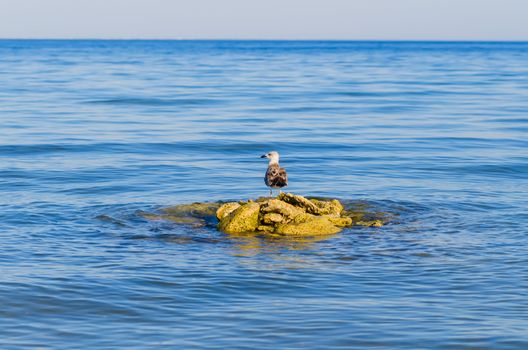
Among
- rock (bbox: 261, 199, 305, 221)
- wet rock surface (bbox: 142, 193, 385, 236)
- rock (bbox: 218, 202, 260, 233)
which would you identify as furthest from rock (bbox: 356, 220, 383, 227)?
rock (bbox: 218, 202, 260, 233)

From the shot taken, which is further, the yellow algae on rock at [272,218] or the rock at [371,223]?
the rock at [371,223]

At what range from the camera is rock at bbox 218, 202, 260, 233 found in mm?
16359

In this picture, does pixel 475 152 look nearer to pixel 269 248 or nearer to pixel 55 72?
pixel 269 248

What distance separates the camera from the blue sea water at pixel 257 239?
11172 millimetres

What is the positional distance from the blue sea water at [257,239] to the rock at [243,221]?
0.37m

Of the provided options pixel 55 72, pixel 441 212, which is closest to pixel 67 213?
pixel 441 212

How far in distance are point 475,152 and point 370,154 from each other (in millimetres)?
3256

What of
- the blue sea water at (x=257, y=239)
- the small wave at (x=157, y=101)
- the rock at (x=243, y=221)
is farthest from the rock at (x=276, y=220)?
the small wave at (x=157, y=101)

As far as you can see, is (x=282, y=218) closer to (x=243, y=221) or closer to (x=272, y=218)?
(x=272, y=218)

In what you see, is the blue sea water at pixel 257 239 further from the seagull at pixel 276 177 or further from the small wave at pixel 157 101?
the small wave at pixel 157 101

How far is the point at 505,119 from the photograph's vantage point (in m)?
37.9

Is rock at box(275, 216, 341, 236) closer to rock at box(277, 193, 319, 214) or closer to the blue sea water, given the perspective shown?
the blue sea water

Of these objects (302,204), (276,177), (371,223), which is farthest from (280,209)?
(276,177)

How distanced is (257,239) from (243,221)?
0.64m
